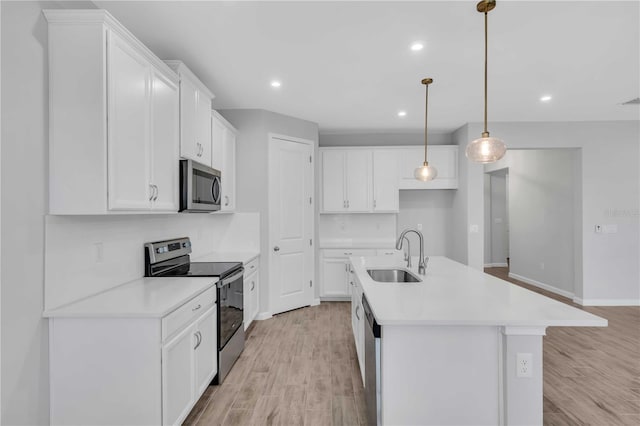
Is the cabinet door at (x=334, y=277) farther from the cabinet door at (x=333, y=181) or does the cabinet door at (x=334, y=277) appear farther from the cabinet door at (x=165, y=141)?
the cabinet door at (x=165, y=141)

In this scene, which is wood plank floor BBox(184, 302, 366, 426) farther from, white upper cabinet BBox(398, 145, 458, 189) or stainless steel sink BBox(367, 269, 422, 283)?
white upper cabinet BBox(398, 145, 458, 189)

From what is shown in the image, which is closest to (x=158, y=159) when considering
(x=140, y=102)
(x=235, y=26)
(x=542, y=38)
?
(x=140, y=102)

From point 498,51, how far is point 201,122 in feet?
8.51

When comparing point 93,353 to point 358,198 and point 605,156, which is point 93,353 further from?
point 605,156

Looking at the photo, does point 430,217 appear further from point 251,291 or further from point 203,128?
point 203,128

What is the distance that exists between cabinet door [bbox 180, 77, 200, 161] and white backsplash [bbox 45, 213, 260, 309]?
2.08 ft

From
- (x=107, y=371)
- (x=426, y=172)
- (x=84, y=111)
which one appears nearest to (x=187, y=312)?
(x=107, y=371)

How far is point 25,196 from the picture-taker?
154cm

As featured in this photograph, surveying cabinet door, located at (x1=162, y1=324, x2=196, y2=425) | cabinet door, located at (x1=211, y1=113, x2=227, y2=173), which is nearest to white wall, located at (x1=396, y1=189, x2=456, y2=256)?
cabinet door, located at (x1=211, y1=113, x2=227, y2=173)

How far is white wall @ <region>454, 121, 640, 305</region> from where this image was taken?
458cm

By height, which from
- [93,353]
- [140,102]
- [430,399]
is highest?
[140,102]

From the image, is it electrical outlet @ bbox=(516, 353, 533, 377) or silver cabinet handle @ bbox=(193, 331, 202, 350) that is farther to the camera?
silver cabinet handle @ bbox=(193, 331, 202, 350)

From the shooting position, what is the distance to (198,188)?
2.68m

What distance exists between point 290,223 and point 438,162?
2584mm
